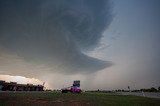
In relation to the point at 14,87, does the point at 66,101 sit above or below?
below

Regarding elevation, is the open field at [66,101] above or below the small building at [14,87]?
below

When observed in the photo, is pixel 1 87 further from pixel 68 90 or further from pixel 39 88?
pixel 68 90

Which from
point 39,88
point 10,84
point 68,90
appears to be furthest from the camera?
point 39,88

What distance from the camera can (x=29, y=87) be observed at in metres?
109

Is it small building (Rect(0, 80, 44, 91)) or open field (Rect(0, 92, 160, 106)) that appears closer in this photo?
open field (Rect(0, 92, 160, 106))

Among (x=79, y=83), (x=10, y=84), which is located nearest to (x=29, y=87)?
(x=10, y=84)

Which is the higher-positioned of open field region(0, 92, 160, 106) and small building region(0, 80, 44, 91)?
small building region(0, 80, 44, 91)

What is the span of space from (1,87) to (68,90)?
52.8 meters

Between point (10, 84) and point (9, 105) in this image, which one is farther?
point (10, 84)

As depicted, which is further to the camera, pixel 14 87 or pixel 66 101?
pixel 14 87

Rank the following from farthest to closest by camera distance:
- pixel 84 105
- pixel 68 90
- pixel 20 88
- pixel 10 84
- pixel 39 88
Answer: pixel 39 88 < pixel 20 88 < pixel 10 84 < pixel 68 90 < pixel 84 105

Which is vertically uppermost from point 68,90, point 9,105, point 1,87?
point 1,87

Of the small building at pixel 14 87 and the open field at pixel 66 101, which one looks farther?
the small building at pixel 14 87

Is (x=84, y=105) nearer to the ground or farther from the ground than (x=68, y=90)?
nearer to the ground
